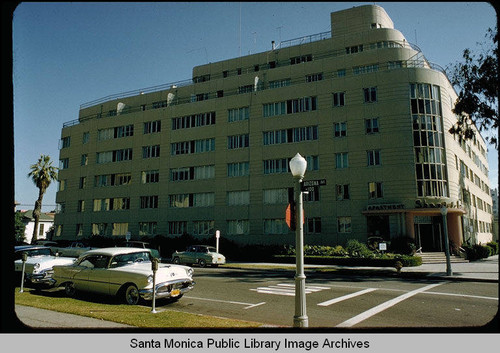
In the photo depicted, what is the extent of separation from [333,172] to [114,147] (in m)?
29.6

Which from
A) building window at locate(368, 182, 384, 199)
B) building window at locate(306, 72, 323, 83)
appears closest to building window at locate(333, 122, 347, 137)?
building window at locate(368, 182, 384, 199)

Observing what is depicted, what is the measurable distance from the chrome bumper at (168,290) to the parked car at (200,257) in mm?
15647

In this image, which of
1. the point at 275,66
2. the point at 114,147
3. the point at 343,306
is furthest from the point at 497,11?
the point at 114,147

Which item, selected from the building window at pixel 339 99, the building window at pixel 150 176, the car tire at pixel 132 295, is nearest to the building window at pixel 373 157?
the building window at pixel 339 99

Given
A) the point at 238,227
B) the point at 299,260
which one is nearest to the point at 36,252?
the point at 299,260

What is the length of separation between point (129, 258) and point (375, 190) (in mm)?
26639

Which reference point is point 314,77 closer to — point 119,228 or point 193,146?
point 193,146

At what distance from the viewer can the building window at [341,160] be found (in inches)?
1361

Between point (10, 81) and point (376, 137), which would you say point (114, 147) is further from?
point (10, 81)

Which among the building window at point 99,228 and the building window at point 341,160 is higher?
the building window at point 341,160

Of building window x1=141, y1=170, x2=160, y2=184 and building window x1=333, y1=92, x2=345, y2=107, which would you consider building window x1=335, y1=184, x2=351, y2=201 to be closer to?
building window x1=333, y1=92, x2=345, y2=107

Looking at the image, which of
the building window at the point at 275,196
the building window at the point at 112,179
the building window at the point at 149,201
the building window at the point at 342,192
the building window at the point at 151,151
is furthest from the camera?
the building window at the point at 112,179

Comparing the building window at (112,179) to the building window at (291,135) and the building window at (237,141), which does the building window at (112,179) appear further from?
the building window at (291,135)

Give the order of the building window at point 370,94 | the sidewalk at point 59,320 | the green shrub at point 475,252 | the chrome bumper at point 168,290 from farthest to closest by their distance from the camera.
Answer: the building window at point 370,94 < the green shrub at point 475,252 < the chrome bumper at point 168,290 < the sidewalk at point 59,320
